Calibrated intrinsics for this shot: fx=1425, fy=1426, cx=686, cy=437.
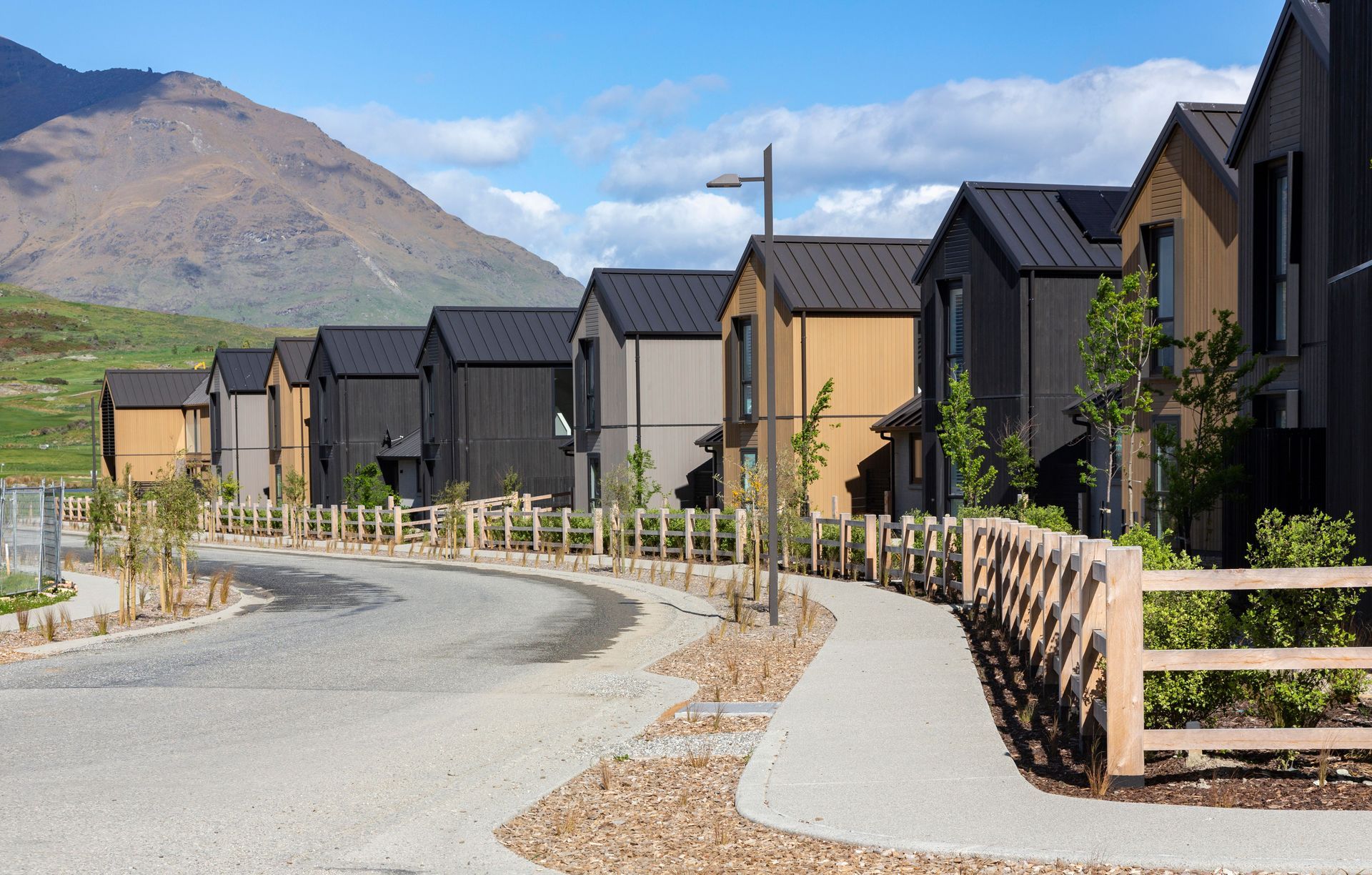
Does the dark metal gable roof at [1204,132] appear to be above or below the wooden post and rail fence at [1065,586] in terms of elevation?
above

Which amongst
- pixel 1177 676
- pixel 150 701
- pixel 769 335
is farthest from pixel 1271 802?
pixel 769 335

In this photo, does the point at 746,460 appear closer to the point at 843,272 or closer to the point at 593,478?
the point at 843,272

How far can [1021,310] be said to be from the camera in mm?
29734

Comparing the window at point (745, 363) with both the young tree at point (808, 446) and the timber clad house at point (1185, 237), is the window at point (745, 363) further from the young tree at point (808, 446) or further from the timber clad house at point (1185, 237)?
the timber clad house at point (1185, 237)

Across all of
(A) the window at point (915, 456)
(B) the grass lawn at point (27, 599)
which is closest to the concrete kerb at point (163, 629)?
(B) the grass lawn at point (27, 599)

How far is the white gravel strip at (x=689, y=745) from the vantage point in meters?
10.5

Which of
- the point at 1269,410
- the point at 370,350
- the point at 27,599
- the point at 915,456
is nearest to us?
the point at 1269,410

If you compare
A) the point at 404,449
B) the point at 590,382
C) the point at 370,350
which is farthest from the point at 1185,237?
the point at 370,350

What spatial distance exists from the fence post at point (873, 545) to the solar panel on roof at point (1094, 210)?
9348 mm

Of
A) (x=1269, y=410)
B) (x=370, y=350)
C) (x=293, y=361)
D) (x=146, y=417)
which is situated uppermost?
(x=370, y=350)

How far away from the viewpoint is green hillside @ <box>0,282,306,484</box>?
11744 cm

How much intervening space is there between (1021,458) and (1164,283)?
4692mm

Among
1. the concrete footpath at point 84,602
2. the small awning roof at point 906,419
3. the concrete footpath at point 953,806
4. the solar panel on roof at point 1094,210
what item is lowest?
the concrete footpath at point 84,602

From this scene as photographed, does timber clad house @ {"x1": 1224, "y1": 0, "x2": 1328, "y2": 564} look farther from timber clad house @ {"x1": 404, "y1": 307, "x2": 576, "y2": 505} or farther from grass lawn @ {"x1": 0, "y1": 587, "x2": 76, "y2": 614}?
timber clad house @ {"x1": 404, "y1": 307, "x2": 576, "y2": 505}
